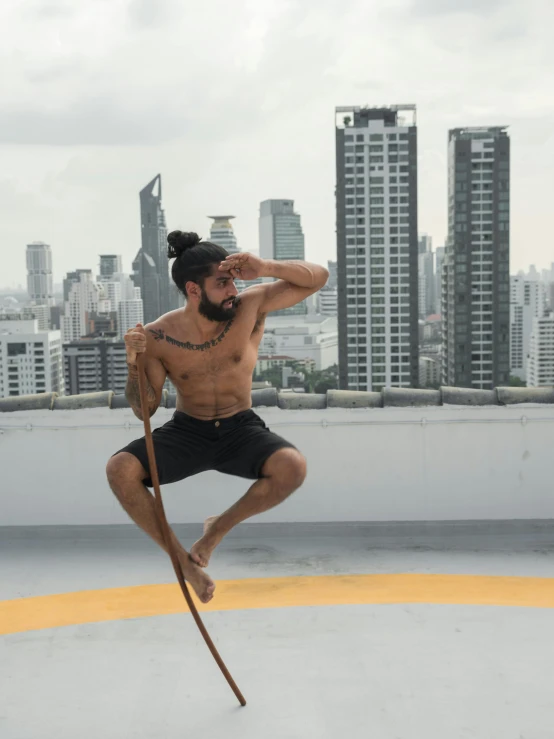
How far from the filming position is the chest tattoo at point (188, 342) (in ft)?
10.0

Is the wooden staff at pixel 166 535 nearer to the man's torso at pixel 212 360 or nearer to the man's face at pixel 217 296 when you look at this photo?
the man's torso at pixel 212 360

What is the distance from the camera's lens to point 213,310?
9.86 ft

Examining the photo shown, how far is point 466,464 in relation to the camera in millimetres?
4969

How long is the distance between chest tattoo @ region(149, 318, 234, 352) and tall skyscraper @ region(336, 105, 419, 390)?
42.5 meters

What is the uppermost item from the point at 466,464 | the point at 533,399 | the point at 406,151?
the point at 406,151

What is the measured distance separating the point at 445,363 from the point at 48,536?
4298 cm

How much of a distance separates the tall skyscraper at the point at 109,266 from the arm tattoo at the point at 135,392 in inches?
1625

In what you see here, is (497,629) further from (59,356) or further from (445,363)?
(445,363)

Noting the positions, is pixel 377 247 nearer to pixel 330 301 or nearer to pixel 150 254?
pixel 330 301

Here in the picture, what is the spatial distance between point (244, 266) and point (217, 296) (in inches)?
7.2

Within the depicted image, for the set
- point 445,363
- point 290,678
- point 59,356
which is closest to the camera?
point 290,678

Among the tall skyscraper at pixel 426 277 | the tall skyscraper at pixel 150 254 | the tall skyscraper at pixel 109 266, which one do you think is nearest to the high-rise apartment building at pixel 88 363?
the tall skyscraper at pixel 150 254

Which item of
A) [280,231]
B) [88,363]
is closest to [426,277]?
[280,231]

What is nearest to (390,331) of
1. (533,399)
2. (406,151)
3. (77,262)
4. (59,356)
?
(406,151)
